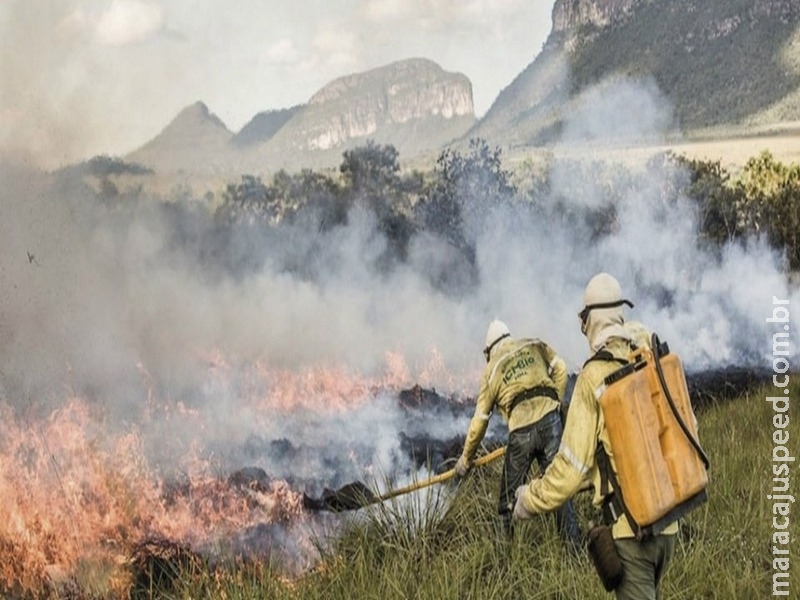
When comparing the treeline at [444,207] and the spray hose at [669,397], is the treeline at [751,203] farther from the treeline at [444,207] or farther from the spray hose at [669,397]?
the spray hose at [669,397]

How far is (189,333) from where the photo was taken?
54.4 ft

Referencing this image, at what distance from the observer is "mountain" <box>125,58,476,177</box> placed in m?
19.0

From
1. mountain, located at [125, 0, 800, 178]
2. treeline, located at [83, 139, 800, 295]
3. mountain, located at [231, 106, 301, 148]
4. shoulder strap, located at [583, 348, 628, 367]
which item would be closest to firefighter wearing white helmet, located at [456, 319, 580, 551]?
shoulder strap, located at [583, 348, 628, 367]

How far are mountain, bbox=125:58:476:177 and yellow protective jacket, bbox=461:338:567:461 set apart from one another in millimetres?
12728

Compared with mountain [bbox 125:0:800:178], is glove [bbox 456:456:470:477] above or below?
below

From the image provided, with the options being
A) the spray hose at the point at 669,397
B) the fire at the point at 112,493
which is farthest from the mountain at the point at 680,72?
the spray hose at the point at 669,397

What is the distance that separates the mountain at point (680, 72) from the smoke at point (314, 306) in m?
3.70

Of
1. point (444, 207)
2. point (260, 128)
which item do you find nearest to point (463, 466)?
point (444, 207)

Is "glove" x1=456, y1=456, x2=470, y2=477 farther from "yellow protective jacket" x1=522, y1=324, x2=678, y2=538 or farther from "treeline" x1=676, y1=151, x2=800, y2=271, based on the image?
"treeline" x1=676, y1=151, x2=800, y2=271

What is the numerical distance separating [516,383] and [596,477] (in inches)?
124

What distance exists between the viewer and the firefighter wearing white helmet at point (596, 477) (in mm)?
3619

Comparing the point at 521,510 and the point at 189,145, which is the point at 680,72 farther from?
the point at 521,510

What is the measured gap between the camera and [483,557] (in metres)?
5.37

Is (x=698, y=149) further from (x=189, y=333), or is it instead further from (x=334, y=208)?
(x=189, y=333)
